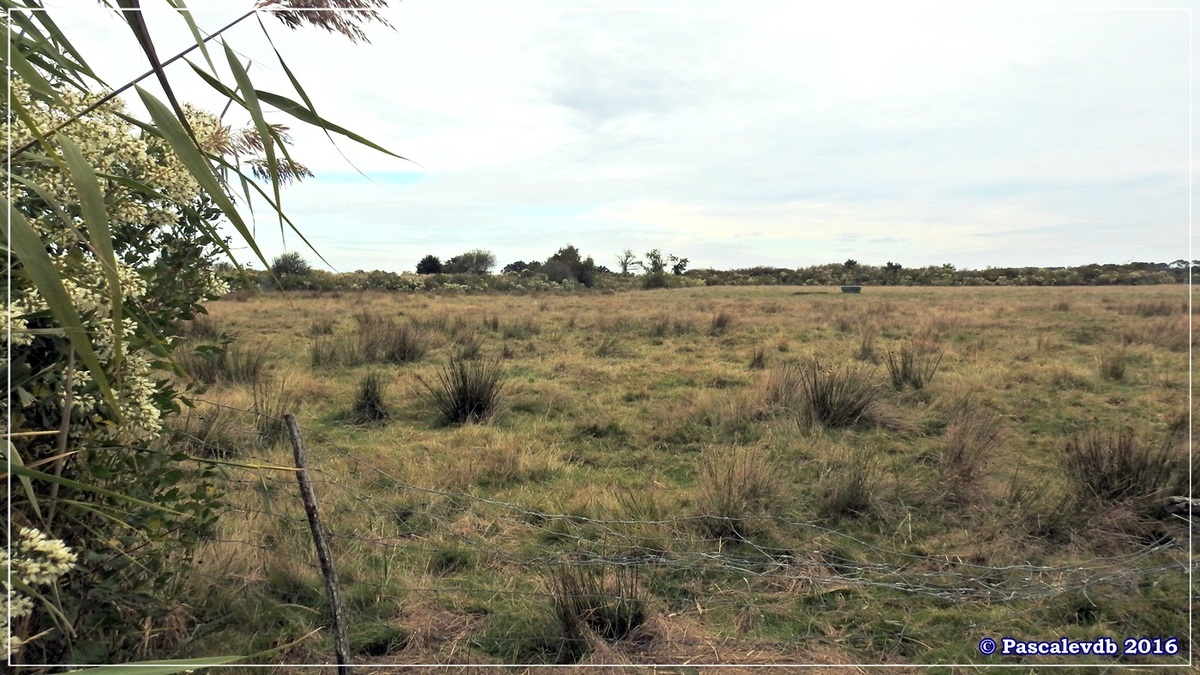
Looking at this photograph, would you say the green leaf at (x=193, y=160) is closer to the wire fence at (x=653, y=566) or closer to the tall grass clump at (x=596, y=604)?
the wire fence at (x=653, y=566)

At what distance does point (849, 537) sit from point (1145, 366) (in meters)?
8.28

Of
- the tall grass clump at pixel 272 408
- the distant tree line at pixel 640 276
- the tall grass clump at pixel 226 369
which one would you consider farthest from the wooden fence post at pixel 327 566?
the distant tree line at pixel 640 276

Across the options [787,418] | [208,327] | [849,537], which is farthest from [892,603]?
[208,327]

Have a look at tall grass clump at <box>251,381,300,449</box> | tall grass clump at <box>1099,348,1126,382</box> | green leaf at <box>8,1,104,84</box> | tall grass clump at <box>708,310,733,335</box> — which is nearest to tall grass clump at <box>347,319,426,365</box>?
tall grass clump at <box>251,381,300,449</box>

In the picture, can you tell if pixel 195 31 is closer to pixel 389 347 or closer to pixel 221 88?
pixel 221 88

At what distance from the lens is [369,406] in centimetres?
638

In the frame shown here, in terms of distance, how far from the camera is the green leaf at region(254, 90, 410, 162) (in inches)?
52.6

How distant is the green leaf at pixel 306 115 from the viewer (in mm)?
1336

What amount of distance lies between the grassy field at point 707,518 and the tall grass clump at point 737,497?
2cm

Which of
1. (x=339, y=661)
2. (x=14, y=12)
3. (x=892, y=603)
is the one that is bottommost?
(x=892, y=603)

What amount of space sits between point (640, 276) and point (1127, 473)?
35169 millimetres

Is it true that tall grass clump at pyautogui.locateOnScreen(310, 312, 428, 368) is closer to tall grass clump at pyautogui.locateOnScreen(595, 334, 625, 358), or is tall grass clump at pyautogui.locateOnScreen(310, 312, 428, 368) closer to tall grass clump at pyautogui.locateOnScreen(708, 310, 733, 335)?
tall grass clump at pyautogui.locateOnScreen(595, 334, 625, 358)

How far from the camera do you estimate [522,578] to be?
3082 millimetres

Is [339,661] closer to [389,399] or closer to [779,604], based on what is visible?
[779,604]
